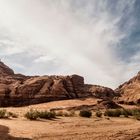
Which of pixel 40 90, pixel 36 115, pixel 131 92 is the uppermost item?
pixel 131 92

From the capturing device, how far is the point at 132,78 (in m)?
94.6

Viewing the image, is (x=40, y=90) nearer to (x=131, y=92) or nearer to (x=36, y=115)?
(x=131, y=92)

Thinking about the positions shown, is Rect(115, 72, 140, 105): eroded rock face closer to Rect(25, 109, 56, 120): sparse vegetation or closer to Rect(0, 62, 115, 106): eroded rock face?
Rect(0, 62, 115, 106): eroded rock face

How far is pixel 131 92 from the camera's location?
266 ft

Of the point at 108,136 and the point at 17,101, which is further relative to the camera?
the point at 17,101

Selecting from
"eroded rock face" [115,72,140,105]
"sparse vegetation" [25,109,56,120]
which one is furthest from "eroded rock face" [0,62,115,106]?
"sparse vegetation" [25,109,56,120]

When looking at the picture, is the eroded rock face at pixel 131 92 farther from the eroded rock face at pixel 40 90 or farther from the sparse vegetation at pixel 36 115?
the sparse vegetation at pixel 36 115

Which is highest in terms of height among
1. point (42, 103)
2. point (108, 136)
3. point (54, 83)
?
point (54, 83)

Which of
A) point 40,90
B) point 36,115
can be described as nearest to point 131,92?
point 40,90

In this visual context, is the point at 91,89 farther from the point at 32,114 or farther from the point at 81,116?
the point at 32,114

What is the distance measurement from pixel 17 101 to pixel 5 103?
229 cm

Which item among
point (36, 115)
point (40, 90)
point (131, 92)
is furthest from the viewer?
point (131, 92)

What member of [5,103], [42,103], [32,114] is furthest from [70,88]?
[32,114]

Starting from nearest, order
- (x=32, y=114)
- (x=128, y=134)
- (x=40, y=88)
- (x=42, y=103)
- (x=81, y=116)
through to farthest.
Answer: (x=128, y=134), (x=32, y=114), (x=81, y=116), (x=42, y=103), (x=40, y=88)
